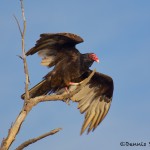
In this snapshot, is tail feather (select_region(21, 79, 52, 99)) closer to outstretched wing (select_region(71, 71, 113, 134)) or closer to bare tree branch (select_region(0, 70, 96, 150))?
outstretched wing (select_region(71, 71, 113, 134))

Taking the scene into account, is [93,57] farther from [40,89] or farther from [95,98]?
[40,89]

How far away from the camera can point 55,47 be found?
11.3 metres

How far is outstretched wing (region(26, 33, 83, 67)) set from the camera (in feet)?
34.8

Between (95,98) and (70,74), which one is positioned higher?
(70,74)

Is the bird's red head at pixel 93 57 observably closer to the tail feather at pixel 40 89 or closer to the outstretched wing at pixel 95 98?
the outstretched wing at pixel 95 98

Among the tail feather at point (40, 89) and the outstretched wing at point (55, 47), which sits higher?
the outstretched wing at point (55, 47)

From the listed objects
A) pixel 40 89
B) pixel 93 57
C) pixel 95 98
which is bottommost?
pixel 95 98

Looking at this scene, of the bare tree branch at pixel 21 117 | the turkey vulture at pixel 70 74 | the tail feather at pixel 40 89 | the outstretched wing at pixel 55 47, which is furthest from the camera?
the turkey vulture at pixel 70 74

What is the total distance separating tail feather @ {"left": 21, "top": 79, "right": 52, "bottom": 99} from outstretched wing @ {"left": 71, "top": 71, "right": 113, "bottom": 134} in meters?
1.05

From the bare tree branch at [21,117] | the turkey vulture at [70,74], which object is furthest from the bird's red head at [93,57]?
the bare tree branch at [21,117]

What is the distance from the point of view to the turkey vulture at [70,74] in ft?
35.7

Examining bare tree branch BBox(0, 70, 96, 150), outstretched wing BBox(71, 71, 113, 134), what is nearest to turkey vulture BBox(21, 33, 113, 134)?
outstretched wing BBox(71, 71, 113, 134)

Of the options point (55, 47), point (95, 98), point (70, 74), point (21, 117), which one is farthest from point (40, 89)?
point (21, 117)

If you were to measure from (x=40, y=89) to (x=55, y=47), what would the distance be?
975mm
